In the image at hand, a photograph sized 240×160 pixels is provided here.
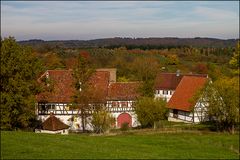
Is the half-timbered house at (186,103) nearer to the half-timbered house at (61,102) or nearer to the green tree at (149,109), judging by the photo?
the green tree at (149,109)

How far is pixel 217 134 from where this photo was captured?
37500mm

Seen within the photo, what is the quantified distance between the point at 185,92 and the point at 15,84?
27.2 metres

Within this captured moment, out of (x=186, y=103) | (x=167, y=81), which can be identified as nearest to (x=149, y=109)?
(x=186, y=103)

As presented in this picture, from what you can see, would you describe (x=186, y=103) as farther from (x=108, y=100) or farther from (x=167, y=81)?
(x=167, y=81)

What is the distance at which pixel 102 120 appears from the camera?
39.6m

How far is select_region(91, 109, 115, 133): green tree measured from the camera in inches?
1558

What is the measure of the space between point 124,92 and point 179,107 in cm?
744

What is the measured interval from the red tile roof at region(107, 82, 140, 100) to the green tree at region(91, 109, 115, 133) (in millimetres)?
8468

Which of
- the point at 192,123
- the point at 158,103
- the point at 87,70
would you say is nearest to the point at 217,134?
the point at 158,103

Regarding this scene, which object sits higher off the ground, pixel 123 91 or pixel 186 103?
pixel 123 91

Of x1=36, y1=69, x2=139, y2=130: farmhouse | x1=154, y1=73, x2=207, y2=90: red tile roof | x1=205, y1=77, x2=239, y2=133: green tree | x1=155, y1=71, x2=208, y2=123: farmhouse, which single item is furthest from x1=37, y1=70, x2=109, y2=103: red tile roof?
x1=154, y1=73, x2=207, y2=90: red tile roof

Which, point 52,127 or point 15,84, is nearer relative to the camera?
point 15,84

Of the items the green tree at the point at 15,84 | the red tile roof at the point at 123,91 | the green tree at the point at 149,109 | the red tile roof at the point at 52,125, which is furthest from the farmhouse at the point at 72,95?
the green tree at the point at 15,84

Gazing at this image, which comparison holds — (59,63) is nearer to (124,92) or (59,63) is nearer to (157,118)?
(124,92)
